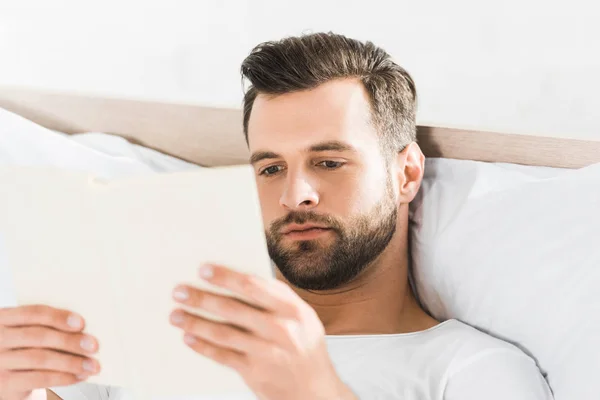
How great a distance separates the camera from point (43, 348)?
2.91ft

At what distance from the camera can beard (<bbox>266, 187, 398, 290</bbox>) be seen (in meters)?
1.16

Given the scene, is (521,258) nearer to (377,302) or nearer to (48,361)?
(377,302)

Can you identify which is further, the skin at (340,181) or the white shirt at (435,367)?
the skin at (340,181)

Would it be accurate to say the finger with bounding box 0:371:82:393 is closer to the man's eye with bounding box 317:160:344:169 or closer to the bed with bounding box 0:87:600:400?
the man's eye with bounding box 317:160:344:169

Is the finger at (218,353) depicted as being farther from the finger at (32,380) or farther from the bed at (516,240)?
the bed at (516,240)

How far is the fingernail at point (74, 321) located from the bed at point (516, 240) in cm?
65

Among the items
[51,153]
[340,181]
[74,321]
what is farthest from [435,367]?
[51,153]

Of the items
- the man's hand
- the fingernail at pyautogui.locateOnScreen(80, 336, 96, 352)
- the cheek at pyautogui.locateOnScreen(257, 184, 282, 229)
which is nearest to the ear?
the cheek at pyautogui.locateOnScreen(257, 184, 282, 229)

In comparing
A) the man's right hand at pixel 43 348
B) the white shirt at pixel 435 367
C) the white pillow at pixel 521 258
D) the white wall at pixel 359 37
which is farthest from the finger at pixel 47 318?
the white wall at pixel 359 37

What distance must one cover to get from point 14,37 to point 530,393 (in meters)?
1.43

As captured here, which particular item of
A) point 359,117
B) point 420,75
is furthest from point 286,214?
point 420,75

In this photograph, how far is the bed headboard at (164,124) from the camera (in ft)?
4.39

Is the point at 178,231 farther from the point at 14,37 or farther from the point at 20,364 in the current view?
the point at 14,37

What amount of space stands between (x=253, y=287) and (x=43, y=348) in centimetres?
32
